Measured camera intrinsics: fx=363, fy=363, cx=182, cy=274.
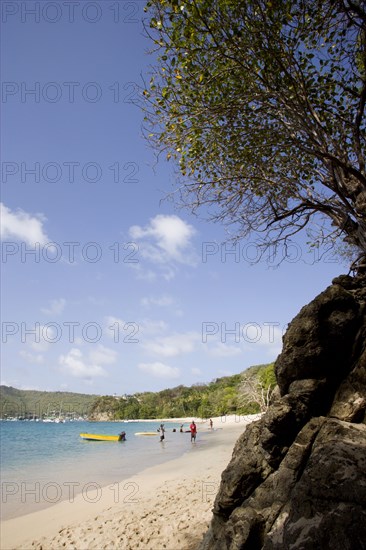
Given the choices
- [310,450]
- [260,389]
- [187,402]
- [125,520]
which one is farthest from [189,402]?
[310,450]

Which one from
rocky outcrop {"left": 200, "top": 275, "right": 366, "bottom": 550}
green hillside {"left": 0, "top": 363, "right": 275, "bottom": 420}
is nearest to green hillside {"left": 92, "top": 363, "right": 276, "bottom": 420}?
green hillside {"left": 0, "top": 363, "right": 275, "bottom": 420}

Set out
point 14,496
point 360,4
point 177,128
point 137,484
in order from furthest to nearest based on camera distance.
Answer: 1. point 137,484
2. point 14,496
3. point 177,128
4. point 360,4

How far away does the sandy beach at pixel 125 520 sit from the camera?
27.2ft

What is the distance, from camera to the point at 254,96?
7152 mm

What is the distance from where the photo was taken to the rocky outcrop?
355 cm

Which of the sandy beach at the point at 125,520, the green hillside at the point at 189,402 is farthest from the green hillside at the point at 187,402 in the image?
the sandy beach at the point at 125,520

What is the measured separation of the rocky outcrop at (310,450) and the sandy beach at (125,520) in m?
3.73

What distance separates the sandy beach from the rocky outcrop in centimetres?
373

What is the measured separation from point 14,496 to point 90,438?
1212 inches

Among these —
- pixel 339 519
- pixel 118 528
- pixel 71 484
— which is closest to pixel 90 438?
pixel 71 484

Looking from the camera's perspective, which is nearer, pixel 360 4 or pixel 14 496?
pixel 360 4

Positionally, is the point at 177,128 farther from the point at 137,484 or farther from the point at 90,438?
the point at 90,438

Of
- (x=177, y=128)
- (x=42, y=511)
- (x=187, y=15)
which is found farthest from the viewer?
(x=42, y=511)

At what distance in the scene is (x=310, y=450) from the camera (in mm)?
4418
